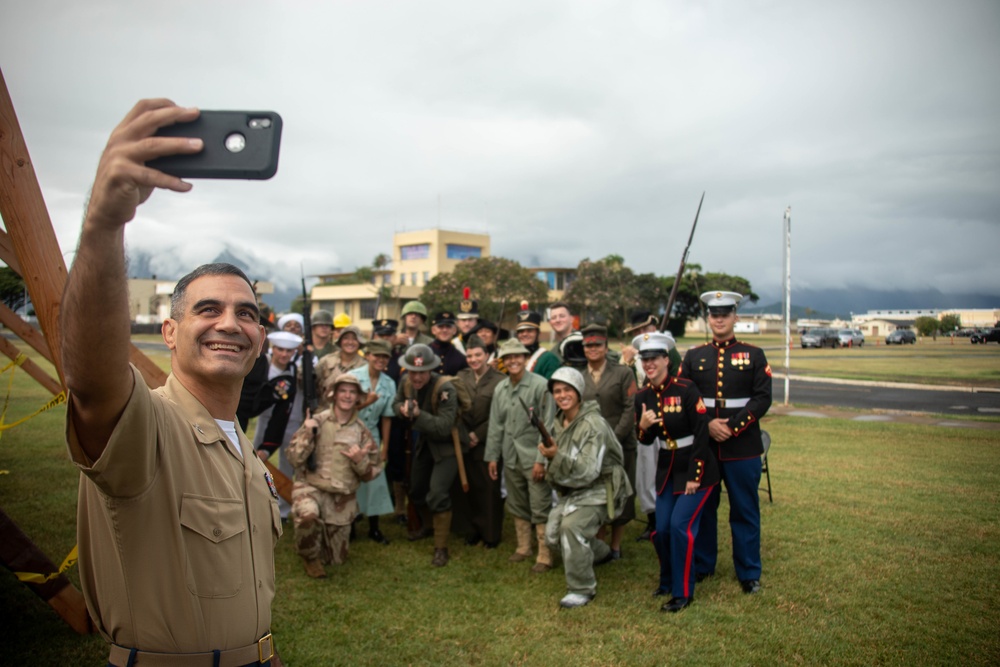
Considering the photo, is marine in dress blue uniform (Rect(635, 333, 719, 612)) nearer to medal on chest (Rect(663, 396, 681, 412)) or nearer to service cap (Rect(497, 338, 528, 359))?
medal on chest (Rect(663, 396, 681, 412))

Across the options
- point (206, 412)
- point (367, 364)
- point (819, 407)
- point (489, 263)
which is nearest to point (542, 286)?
point (489, 263)

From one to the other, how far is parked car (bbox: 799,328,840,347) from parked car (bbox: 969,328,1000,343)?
38.2 metres

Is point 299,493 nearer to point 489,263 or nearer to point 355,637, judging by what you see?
point 355,637

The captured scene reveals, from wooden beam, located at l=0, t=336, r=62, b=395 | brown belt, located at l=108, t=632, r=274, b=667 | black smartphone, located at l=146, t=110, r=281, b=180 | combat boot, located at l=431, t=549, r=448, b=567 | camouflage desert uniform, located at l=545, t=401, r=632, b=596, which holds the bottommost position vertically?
combat boot, located at l=431, t=549, r=448, b=567

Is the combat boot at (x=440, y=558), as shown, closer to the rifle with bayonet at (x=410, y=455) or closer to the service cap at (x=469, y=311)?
the rifle with bayonet at (x=410, y=455)

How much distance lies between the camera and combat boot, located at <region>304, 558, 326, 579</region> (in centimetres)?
547

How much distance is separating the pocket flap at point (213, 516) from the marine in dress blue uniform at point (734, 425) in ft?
13.7

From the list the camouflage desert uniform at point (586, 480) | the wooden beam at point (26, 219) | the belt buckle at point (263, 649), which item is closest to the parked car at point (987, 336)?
the camouflage desert uniform at point (586, 480)

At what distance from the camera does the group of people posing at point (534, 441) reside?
5.20m

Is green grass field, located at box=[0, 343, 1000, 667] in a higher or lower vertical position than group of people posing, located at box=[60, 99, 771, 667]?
lower

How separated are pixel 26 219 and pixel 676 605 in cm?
471

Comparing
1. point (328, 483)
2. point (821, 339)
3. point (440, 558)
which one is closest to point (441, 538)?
point (440, 558)

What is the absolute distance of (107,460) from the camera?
4.61 ft

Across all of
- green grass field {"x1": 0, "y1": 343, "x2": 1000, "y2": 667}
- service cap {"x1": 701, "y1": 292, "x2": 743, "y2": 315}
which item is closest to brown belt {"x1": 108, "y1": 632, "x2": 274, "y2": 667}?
green grass field {"x1": 0, "y1": 343, "x2": 1000, "y2": 667}
